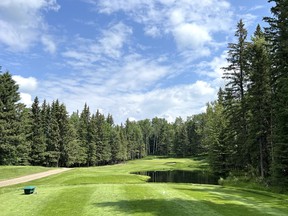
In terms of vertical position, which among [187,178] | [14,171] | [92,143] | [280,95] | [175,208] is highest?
[280,95]

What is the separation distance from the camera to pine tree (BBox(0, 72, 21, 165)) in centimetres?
4975

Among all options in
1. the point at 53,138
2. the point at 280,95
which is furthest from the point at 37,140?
the point at 280,95

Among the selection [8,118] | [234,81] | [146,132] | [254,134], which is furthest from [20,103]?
[146,132]

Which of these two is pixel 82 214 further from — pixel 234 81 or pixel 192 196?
pixel 234 81

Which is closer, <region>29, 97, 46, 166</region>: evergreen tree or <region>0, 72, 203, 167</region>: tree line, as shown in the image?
<region>0, 72, 203, 167</region>: tree line

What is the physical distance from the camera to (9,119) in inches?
2063

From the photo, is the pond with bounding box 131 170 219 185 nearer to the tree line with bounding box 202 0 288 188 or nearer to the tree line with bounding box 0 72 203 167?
the tree line with bounding box 202 0 288 188

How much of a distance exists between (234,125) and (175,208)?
28852 millimetres

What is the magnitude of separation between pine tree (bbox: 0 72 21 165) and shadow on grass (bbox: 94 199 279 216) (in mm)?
42469

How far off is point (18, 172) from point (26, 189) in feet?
76.3

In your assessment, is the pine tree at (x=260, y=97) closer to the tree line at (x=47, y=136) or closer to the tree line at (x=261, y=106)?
the tree line at (x=261, y=106)

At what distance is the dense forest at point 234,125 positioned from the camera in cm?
2522

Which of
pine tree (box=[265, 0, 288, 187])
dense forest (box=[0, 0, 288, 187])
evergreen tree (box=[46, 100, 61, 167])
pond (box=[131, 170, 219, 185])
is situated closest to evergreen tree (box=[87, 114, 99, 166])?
dense forest (box=[0, 0, 288, 187])

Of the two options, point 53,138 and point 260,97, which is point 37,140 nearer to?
point 53,138
